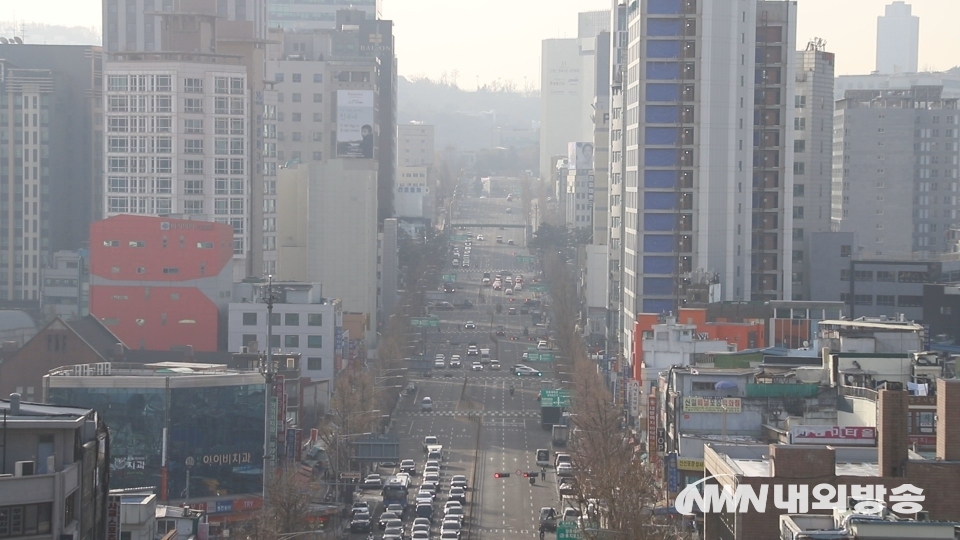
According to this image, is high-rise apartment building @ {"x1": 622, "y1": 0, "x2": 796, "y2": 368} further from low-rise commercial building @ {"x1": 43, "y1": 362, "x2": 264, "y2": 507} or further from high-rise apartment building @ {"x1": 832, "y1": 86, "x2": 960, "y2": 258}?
high-rise apartment building @ {"x1": 832, "y1": 86, "x2": 960, "y2": 258}

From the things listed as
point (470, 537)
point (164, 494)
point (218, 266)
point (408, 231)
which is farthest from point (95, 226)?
point (408, 231)

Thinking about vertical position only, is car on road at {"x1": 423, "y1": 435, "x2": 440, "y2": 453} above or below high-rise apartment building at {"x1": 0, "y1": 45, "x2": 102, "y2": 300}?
below

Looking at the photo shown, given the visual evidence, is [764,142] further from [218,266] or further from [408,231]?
[408,231]

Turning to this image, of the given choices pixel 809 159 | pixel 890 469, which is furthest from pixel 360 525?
pixel 809 159

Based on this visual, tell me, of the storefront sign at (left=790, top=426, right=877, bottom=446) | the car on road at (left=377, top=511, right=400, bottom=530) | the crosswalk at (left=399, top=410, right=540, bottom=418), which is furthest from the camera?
the crosswalk at (left=399, top=410, right=540, bottom=418)

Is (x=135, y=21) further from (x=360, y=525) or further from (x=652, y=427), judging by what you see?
(x=652, y=427)

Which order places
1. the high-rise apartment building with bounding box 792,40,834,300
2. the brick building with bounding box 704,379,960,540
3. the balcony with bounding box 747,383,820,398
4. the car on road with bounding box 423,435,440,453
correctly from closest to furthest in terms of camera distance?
the brick building with bounding box 704,379,960,540, the balcony with bounding box 747,383,820,398, the car on road with bounding box 423,435,440,453, the high-rise apartment building with bounding box 792,40,834,300

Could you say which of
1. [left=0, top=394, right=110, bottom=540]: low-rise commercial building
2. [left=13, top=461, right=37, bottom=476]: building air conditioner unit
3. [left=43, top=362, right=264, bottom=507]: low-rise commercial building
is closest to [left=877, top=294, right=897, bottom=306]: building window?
[left=43, top=362, right=264, bottom=507]: low-rise commercial building

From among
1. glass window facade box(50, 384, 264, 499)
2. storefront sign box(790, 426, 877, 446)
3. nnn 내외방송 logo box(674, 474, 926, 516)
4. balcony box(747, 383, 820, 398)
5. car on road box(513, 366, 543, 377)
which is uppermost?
storefront sign box(790, 426, 877, 446)
